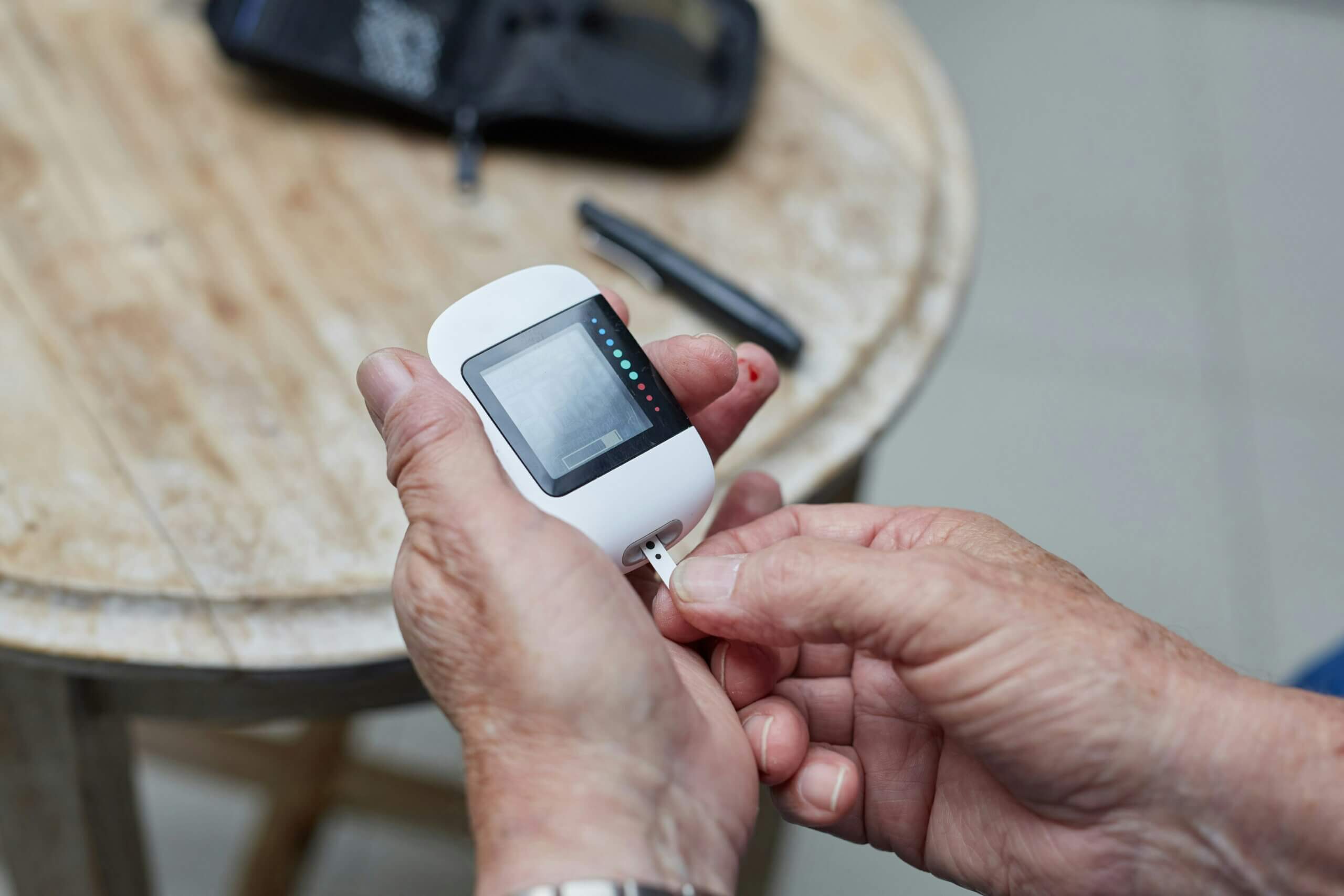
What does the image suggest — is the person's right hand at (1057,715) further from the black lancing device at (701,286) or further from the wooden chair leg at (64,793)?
the wooden chair leg at (64,793)

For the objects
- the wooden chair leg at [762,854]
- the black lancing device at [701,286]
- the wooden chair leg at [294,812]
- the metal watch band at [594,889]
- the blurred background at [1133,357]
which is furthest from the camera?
the blurred background at [1133,357]

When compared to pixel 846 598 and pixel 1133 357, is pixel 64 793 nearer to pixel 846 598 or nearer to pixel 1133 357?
pixel 846 598

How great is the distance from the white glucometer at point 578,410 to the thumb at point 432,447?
0.11ft

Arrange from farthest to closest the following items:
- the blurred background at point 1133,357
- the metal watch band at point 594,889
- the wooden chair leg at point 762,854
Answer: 1. the blurred background at point 1133,357
2. the wooden chair leg at point 762,854
3. the metal watch band at point 594,889

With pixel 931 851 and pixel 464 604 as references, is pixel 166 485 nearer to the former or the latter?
pixel 464 604

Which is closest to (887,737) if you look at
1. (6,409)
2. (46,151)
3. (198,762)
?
(6,409)

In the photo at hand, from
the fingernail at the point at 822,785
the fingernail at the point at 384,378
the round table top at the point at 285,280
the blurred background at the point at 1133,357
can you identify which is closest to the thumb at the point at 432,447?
the fingernail at the point at 384,378

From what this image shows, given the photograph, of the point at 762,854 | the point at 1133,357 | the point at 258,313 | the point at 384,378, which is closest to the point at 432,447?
the point at 384,378

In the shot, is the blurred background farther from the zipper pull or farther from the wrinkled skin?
the zipper pull

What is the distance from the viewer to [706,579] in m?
0.54

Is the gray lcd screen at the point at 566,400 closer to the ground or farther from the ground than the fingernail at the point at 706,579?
farther from the ground

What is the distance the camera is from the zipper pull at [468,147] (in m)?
0.78

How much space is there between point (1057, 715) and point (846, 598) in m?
0.11

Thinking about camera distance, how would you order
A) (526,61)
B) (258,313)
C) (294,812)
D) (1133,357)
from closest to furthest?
1. (258,313)
2. (526,61)
3. (294,812)
4. (1133,357)
